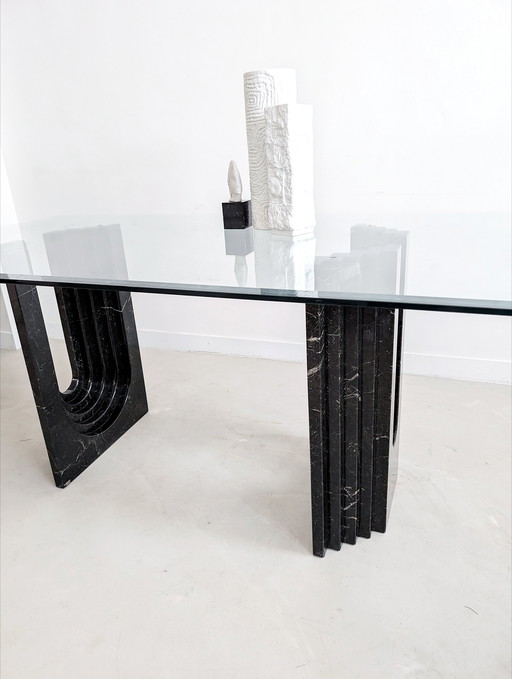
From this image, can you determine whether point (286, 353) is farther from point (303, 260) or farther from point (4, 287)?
point (4, 287)

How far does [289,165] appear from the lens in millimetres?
1508

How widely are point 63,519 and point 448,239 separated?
4.74 feet

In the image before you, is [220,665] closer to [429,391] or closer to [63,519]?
[63,519]

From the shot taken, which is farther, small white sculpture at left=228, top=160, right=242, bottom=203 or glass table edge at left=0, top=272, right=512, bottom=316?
small white sculpture at left=228, top=160, right=242, bottom=203

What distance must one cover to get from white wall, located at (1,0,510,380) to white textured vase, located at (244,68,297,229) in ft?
2.36

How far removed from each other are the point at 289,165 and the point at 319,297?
2.06ft

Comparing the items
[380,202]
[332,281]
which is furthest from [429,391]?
[332,281]

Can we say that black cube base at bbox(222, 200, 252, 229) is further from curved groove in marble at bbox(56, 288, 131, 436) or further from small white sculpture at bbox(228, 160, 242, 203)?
curved groove in marble at bbox(56, 288, 131, 436)

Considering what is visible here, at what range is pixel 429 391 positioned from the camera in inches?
90.7

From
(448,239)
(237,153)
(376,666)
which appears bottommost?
(376,666)

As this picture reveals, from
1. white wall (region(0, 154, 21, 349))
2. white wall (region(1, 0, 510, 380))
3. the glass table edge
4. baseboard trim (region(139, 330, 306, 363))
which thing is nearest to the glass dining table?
the glass table edge

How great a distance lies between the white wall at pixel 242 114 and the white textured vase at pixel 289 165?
2.58ft

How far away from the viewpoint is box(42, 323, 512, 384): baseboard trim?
2.36 metres

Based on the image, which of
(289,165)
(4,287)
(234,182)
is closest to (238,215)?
(234,182)
